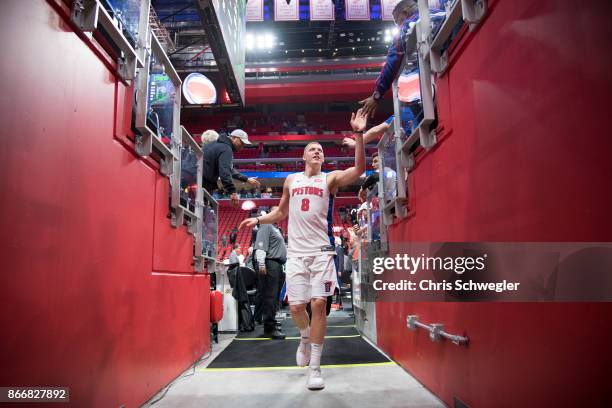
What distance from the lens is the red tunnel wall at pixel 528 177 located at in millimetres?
997

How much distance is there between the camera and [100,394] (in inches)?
63.4

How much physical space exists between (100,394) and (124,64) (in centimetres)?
156

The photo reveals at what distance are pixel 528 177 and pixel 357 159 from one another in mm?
1604

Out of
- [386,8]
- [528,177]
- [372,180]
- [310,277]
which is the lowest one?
[310,277]

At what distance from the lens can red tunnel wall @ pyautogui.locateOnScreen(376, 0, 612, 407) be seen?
3.27 ft

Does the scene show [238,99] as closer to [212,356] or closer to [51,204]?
[212,356]

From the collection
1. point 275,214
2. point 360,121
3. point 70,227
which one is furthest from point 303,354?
point 70,227

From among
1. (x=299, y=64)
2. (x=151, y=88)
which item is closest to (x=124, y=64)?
(x=151, y=88)

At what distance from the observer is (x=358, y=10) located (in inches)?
502

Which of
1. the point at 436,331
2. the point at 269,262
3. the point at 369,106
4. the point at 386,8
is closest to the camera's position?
the point at 436,331

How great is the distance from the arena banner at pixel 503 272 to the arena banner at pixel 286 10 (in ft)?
38.4

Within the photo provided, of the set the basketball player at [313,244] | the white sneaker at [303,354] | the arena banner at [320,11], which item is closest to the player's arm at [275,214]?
the basketball player at [313,244]

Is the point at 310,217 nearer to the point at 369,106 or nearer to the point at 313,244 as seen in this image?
the point at 313,244

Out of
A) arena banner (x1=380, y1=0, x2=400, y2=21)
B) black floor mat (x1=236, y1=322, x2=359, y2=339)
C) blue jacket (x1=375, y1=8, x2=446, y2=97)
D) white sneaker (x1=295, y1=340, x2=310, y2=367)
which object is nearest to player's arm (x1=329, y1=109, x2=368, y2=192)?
blue jacket (x1=375, y1=8, x2=446, y2=97)
